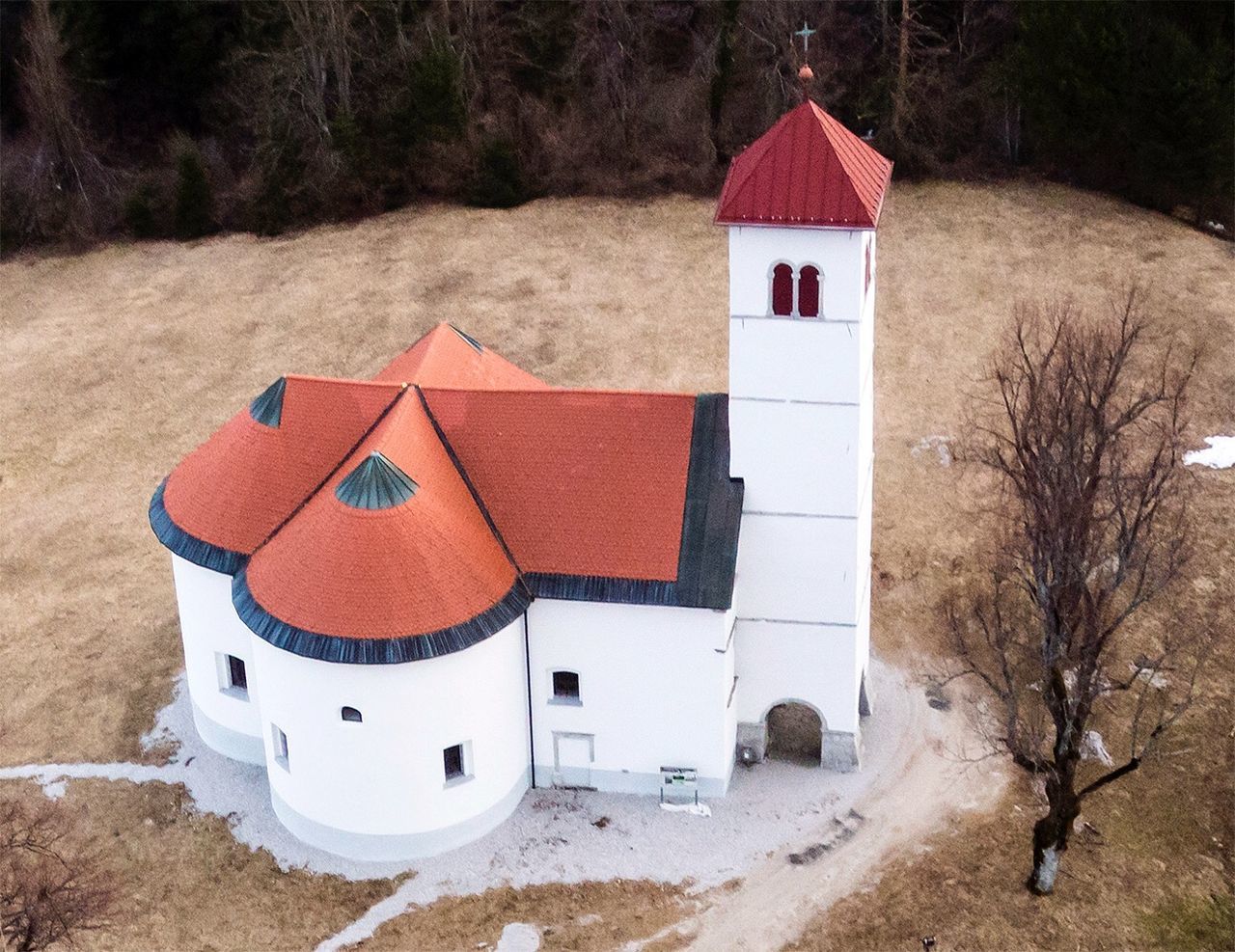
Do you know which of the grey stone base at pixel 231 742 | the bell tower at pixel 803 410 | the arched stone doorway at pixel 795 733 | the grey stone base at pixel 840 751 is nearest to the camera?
the bell tower at pixel 803 410

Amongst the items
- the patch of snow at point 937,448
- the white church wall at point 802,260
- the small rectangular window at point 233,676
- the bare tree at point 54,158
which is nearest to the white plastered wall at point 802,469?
the white church wall at point 802,260

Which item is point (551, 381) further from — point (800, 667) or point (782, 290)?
point (782, 290)

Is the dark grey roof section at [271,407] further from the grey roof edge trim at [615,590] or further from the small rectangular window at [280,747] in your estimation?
the grey roof edge trim at [615,590]

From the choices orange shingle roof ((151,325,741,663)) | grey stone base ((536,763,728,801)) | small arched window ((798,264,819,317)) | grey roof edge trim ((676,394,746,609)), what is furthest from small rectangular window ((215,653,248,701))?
small arched window ((798,264,819,317))

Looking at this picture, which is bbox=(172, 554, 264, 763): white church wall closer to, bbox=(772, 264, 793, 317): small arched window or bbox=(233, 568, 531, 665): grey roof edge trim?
bbox=(233, 568, 531, 665): grey roof edge trim

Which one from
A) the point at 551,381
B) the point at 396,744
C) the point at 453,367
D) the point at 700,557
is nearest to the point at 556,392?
the point at 453,367
